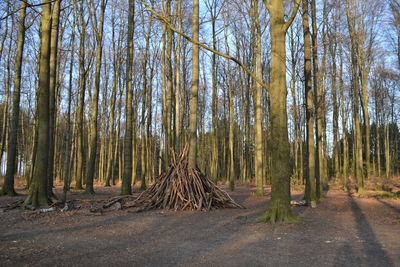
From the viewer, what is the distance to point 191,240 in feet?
17.0

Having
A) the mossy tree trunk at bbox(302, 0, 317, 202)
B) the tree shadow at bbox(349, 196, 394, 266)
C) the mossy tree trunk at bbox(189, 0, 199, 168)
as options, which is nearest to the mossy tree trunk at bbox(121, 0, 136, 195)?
the mossy tree trunk at bbox(189, 0, 199, 168)

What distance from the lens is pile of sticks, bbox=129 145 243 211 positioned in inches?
361

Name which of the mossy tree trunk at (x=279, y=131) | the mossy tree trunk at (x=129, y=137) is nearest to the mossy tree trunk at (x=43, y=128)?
the mossy tree trunk at (x=129, y=137)

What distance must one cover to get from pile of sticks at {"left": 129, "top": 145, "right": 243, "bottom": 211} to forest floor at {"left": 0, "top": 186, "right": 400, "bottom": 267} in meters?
1.17

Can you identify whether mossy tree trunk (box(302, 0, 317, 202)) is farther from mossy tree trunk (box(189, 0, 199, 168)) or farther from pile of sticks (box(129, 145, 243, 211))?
mossy tree trunk (box(189, 0, 199, 168))

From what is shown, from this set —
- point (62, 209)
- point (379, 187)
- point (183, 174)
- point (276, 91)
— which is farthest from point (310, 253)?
point (379, 187)

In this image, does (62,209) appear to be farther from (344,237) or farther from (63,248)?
(344,237)

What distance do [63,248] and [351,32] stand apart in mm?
16731

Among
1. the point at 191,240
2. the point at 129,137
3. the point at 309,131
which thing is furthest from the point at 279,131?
the point at 129,137

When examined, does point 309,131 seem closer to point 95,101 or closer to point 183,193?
point 183,193

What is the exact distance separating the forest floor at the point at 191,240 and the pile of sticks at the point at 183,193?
1.17 metres

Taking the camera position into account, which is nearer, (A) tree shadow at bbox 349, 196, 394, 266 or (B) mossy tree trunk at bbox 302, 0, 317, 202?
(A) tree shadow at bbox 349, 196, 394, 266

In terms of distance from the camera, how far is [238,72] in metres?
23.3

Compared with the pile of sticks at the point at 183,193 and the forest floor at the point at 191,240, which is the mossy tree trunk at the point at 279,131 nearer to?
the forest floor at the point at 191,240
